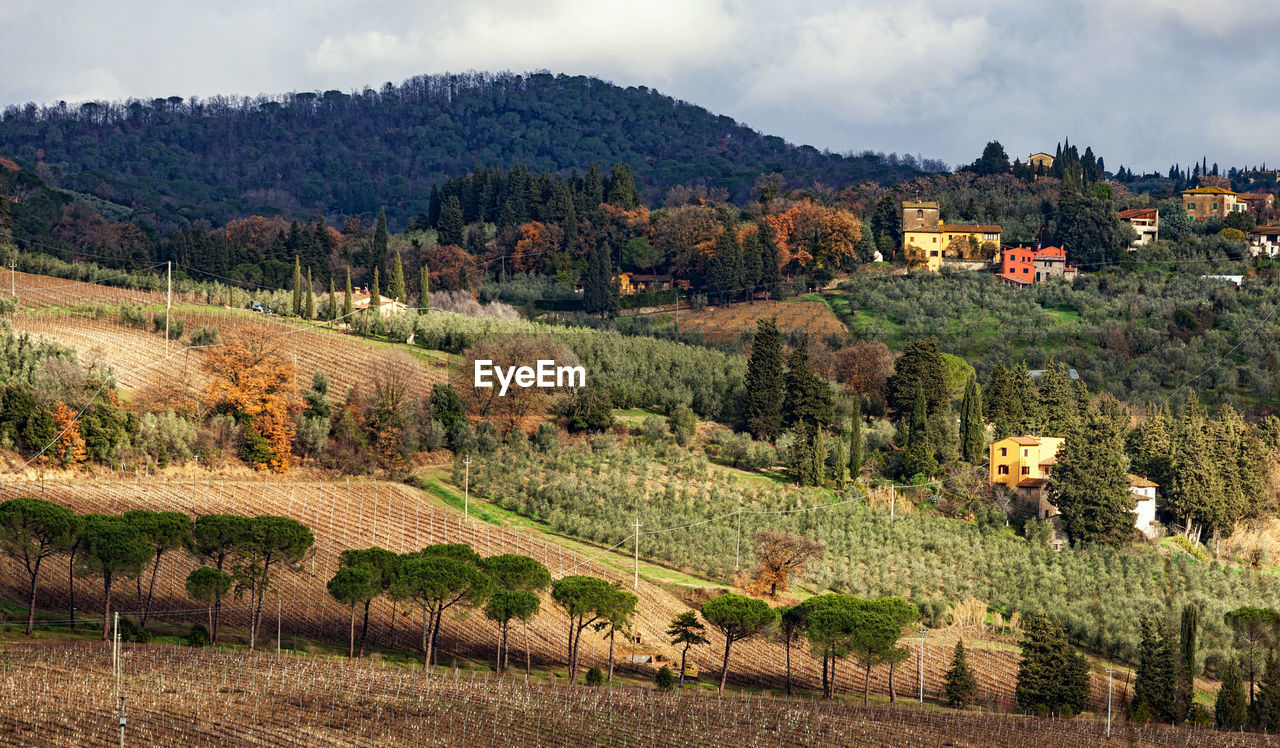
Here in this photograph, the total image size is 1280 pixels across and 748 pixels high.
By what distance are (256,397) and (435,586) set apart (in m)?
22.5

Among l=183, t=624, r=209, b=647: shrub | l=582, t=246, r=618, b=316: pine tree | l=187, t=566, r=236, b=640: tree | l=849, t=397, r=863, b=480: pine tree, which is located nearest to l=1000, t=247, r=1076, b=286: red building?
l=582, t=246, r=618, b=316: pine tree

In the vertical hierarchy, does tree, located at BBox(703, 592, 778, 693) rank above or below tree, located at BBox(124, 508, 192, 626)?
below

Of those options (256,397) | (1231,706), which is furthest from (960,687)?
(256,397)

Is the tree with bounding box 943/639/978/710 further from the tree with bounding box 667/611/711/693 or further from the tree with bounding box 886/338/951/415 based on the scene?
the tree with bounding box 886/338/951/415

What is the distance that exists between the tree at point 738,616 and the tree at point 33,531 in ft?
66.1

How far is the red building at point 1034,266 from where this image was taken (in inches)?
4749

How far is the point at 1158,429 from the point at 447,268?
68498mm

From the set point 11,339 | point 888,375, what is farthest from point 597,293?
point 11,339

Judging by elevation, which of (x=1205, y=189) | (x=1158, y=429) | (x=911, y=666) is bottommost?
(x=911, y=666)

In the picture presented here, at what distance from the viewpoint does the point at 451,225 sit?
13912 cm

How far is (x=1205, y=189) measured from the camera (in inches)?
5413

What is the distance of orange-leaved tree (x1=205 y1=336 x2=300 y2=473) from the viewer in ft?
219

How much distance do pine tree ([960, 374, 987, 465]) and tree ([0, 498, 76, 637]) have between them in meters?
42.5

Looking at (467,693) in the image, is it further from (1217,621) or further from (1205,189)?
(1205,189)
